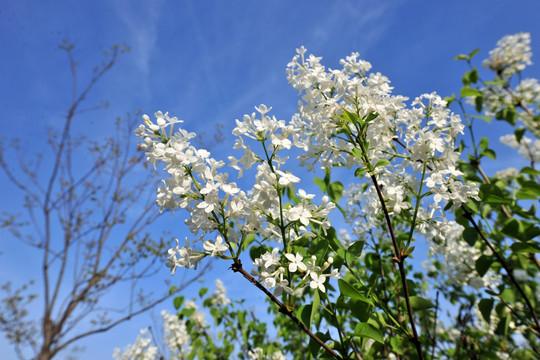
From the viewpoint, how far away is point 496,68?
109 inches

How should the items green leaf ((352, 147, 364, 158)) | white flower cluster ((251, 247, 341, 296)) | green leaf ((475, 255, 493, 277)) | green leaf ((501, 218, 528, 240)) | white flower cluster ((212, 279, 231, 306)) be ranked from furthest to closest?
white flower cluster ((212, 279, 231, 306)) < green leaf ((475, 255, 493, 277)) < green leaf ((501, 218, 528, 240)) < green leaf ((352, 147, 364, 158)) < white flower cluster ((251, 247, 341, 296))

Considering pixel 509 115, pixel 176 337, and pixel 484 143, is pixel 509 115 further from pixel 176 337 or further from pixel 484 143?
pixel 176 337

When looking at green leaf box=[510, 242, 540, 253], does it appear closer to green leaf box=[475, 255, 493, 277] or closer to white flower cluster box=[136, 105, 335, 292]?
green leaf box=[475, 255, 493, 277]

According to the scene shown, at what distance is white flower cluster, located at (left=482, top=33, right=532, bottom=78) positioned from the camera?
265 centimetres

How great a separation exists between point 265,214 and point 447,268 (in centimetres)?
293

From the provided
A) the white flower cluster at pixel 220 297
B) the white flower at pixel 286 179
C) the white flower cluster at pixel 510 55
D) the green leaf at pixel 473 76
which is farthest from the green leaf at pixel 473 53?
the white flower cluster at pixel 220 297

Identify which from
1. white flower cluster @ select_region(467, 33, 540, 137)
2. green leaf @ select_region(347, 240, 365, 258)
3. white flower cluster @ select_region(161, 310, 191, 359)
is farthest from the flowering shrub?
white flower cluster @ select_region(161, 310, 191, 359)

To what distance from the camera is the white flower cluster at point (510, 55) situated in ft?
8.70

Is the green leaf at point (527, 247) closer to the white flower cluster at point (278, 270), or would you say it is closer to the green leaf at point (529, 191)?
the green leaf at point (529, 191)

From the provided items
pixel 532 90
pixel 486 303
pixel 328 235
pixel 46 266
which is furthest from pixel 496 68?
pixel 46 266

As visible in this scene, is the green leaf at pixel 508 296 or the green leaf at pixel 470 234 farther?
the green leaf at pixel 508 296

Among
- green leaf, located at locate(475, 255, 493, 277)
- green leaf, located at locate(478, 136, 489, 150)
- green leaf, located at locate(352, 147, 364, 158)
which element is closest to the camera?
green leaf, located at locate(352, 147, 364, 158)

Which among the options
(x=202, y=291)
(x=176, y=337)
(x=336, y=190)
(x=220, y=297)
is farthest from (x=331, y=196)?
(x=176, y=337)

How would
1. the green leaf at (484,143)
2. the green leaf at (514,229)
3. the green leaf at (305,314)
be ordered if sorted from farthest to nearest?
the green leaf at (484,143) → the green leaf at (514,229) → the green leaf at (305,314)
